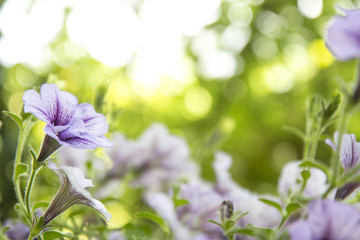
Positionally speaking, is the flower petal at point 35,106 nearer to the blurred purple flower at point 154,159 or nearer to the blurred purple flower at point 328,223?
the blurred purple flower at point 328,223

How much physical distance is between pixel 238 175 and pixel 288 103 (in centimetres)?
43

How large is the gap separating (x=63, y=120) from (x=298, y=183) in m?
0.27

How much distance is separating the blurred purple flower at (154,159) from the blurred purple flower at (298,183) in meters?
0.20

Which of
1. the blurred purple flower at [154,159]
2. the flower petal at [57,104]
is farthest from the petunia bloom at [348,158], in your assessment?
the blurred purple flower at [154,159]

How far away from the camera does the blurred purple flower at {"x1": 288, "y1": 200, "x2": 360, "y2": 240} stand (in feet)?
0.84

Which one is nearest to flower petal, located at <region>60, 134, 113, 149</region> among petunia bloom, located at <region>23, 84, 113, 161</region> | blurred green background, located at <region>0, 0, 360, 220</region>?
petunia bloom, located at <region>23, 84, 113, 161</region>

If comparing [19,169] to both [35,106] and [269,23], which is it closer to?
[35,106]

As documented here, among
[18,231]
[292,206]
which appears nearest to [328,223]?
[292,206]

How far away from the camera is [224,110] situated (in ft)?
6.39

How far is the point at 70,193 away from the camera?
14.3 inches

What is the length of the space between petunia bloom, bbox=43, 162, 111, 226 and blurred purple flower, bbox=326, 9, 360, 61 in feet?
0.70

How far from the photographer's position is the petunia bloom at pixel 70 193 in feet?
1.11

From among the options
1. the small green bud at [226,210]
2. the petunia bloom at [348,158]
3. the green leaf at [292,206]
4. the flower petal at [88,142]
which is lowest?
the small green bud at [226,210]

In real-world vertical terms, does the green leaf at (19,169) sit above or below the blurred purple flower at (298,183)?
below
